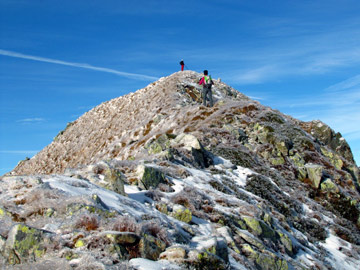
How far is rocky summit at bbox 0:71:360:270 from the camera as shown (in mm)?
6773

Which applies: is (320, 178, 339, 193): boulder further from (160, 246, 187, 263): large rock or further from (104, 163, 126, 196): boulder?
(160, 246, 187, 263): large rock

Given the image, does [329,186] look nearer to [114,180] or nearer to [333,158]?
[333,158]

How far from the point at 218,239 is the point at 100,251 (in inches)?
131

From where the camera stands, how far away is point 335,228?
19.5 meters

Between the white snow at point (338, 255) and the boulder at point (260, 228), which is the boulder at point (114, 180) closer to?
the boulder at point (260, 228)

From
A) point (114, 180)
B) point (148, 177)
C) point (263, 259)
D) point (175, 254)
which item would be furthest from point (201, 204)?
point (175, 254)

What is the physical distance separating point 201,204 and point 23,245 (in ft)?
26.6

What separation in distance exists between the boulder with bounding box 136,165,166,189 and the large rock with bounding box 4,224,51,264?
22.5 feet

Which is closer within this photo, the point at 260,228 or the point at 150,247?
the point at 150,247

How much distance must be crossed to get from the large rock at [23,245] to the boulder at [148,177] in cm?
686

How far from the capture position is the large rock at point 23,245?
610 centimetres

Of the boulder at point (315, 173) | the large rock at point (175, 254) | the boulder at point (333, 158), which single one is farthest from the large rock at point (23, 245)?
the boulder at point (333, 158)

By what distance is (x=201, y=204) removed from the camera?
13266 millimetres

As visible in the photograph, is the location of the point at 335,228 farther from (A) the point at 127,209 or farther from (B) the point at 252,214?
(A) the point at 127,209
